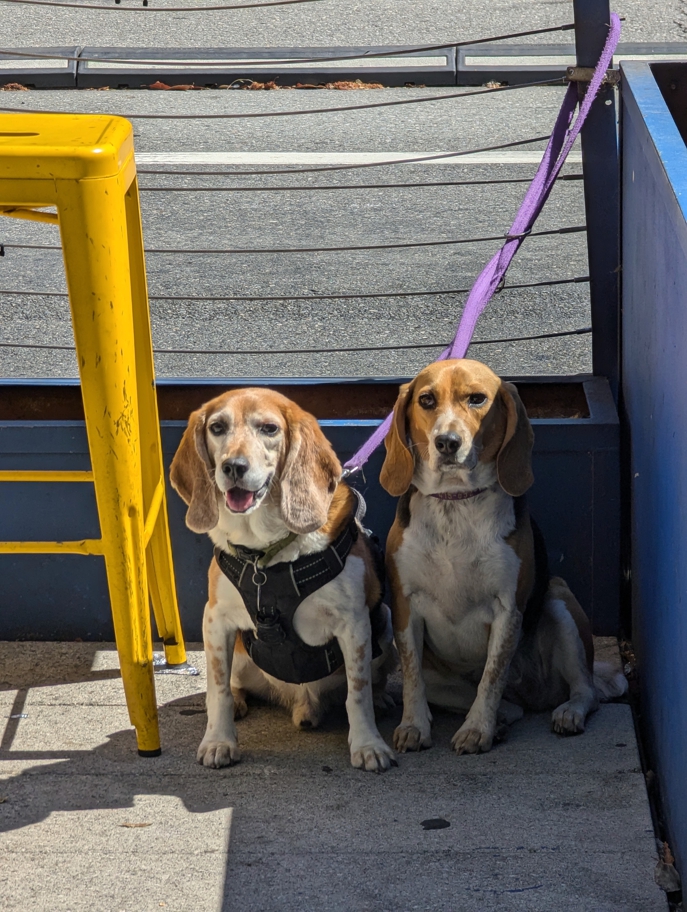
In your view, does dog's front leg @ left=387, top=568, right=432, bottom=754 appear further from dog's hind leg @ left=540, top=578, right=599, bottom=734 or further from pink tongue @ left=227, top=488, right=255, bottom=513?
pink tongue @ left=227, top=488, right=255, bottom=513

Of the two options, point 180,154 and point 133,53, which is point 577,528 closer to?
point 180,154

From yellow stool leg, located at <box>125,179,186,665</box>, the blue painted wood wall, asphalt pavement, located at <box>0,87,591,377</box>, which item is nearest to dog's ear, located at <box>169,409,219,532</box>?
yellow stool leg, located at <box>125,179,186,665</box>

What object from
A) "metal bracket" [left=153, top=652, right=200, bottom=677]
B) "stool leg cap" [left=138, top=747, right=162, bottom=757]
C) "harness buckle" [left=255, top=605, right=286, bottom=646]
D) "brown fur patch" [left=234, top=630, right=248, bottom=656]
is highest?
"harness buckle" [left=255, top=605, right=286, bottom=646]

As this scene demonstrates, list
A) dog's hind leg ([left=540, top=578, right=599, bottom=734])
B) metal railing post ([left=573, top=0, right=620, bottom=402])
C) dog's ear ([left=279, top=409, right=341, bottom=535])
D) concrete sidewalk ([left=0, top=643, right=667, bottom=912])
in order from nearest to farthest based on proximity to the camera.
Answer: concrete sidewalk ([left=0, top=643, right=667, bottom=912]) → dog's ear ([left=279, top=409, right=341, bottom=535]) → dog's hind leg ([left=540, top=578, right=599, bottom=734]) → metal railing post ([left=573, top=0, right=620, bottom=402])

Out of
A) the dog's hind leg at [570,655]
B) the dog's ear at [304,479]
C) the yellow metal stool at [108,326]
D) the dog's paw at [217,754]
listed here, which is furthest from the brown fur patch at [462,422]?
the dog's paw at [217,754]

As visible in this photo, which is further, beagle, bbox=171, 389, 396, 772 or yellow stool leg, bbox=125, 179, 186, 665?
yellow stool leg, bbox=125, 179, 186, 665

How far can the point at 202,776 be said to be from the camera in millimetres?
3109

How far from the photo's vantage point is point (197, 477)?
3.12 meters

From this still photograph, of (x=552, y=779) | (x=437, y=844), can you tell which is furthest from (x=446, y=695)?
(x=437, y=844)

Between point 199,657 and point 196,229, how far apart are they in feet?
15.9

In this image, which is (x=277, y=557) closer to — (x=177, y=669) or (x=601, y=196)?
(x=177, y=669)

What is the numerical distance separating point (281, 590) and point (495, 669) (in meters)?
0.65

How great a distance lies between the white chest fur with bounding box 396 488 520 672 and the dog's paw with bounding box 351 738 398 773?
388mm

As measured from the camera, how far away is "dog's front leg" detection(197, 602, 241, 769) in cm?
320
